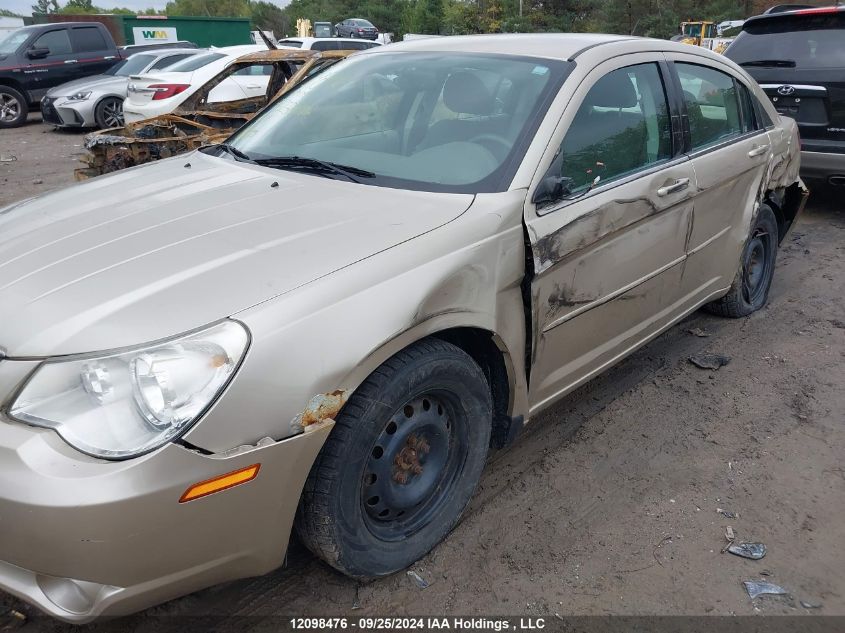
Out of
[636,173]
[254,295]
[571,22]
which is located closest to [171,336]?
[254,295]

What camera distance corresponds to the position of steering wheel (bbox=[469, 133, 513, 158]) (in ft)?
8.91

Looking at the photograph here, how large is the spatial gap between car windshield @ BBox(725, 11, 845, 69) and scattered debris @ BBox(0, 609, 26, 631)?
270 inches

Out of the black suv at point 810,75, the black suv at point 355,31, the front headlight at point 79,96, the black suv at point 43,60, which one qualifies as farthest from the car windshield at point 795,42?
the black suv at point 355,31

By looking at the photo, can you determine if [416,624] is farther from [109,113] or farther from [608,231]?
[109,113]

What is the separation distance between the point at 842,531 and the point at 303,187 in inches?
Answer: 97.1

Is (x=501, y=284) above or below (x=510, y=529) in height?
above

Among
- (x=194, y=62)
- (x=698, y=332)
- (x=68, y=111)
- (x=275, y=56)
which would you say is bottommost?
(x=698, y=332)

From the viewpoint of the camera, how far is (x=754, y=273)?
185 inches

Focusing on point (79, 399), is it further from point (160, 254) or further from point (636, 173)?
point (636, 173)

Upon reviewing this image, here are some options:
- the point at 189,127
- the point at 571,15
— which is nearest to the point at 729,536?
the point at 189,127

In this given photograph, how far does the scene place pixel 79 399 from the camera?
71.3 inches

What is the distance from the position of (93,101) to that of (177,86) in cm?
326

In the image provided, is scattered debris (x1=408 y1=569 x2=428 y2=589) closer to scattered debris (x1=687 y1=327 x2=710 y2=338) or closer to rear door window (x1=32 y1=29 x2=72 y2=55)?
scattered debris (x1=687 y1=327 x2=710 y2=338)

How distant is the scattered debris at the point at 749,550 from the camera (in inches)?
103
